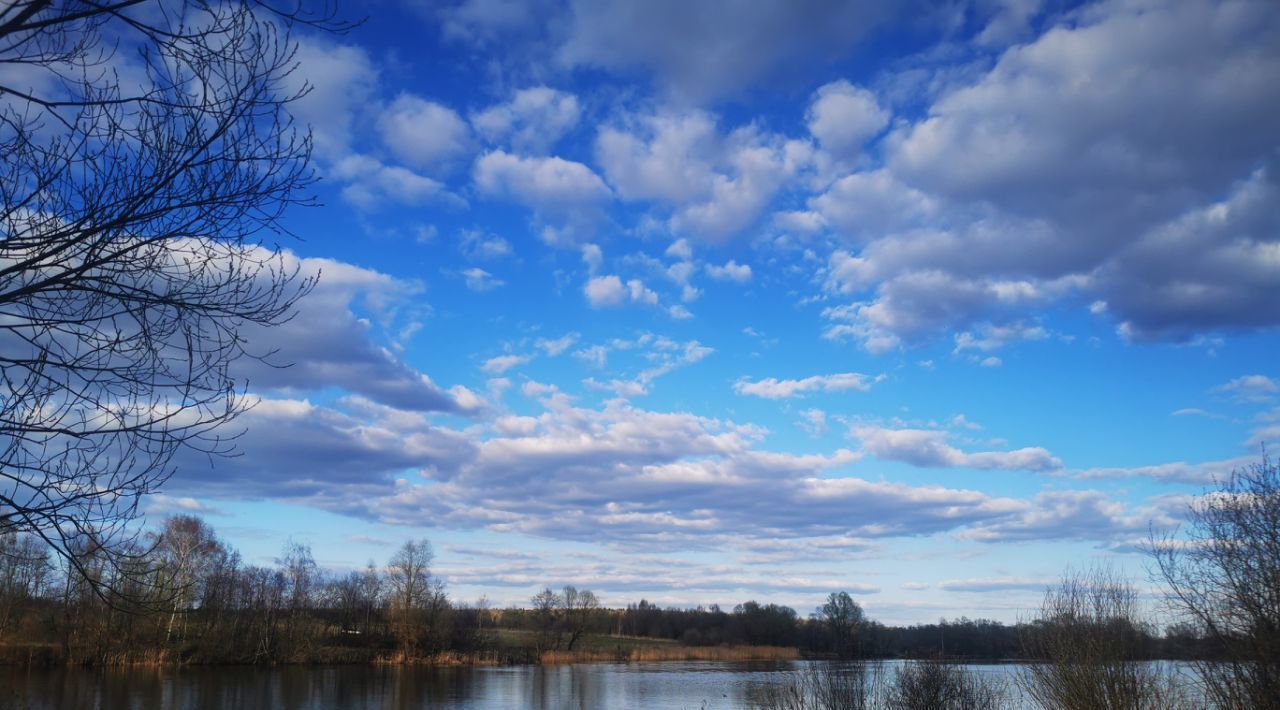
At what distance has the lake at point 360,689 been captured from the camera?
3581cm

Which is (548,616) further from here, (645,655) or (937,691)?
(937,691)

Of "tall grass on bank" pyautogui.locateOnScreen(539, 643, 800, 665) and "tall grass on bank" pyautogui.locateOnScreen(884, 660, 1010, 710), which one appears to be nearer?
"tall grass on bank" pyautogui.locateOnScreen(884, 660, 1010, 710)

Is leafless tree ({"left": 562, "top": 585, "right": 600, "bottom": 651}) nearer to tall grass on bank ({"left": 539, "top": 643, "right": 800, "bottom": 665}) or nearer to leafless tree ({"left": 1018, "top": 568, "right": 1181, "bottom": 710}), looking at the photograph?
tall grass on bank ({"left": 539, "top": 643, "right": 800, "bottom": 665})

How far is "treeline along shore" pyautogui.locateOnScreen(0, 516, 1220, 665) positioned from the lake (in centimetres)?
220

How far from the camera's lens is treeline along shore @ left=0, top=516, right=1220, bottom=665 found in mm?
24453

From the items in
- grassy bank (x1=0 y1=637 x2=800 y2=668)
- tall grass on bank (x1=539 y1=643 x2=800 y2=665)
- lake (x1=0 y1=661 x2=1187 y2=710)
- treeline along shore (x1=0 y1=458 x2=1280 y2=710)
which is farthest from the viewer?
tall grass on bank (x1=539 y1=643 x2=800 y2=665)

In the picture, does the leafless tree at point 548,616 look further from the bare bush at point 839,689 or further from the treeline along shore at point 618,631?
the bare bush at point 839,689

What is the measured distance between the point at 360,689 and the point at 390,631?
97.7ft

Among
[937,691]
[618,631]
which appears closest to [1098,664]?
[937,691]

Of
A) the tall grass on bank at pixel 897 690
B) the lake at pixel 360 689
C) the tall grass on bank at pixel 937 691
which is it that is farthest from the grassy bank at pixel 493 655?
the tall grass on bank at pixel 937 691

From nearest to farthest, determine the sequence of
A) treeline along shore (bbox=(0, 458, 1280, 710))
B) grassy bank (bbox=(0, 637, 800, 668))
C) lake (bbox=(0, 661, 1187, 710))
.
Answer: treeline along shore (bbox=(0, 458, 1280, 710))
lake (bbox=(0, 661, 1187, 710))
grassy bank (bbox=(0, 637, 800, 668))

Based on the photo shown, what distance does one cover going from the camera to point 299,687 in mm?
46062

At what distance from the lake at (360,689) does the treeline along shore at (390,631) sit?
2203 millimetres

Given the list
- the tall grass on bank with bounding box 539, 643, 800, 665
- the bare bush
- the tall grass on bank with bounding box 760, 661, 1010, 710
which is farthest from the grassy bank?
the tall grass on bank with bounding box 760, 661, 1010, 710
